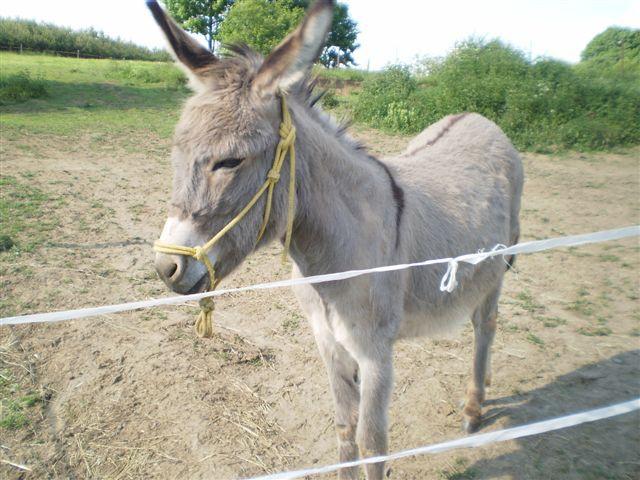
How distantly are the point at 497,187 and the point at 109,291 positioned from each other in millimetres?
3831

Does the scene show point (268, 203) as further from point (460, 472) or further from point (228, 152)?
point (460, 472)

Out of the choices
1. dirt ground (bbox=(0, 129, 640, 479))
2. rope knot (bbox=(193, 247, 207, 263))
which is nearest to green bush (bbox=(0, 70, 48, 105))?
dirt ground (bbox=(0, 129, 640, 479))

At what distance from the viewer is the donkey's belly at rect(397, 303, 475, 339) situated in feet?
7.85

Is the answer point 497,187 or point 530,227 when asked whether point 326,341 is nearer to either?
point 497,187

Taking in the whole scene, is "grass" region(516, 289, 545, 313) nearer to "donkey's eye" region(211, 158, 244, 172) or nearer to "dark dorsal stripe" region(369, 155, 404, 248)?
"dark dorsal stripe" region(369, 155, 404, 248)

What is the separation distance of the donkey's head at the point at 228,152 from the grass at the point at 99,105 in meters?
5.08

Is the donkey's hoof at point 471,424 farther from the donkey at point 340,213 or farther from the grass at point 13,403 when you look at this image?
the grass at point 13,403

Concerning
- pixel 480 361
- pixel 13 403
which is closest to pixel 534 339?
pixel 480 361

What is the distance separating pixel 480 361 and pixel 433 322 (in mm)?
897

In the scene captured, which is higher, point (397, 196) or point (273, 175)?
point (273, 175)

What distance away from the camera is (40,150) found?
30.6ft

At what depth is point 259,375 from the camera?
11.0 feet

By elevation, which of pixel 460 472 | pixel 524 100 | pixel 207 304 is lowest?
pixel 460 472

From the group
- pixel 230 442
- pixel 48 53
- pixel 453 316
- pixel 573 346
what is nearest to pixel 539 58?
pixel 573 346
